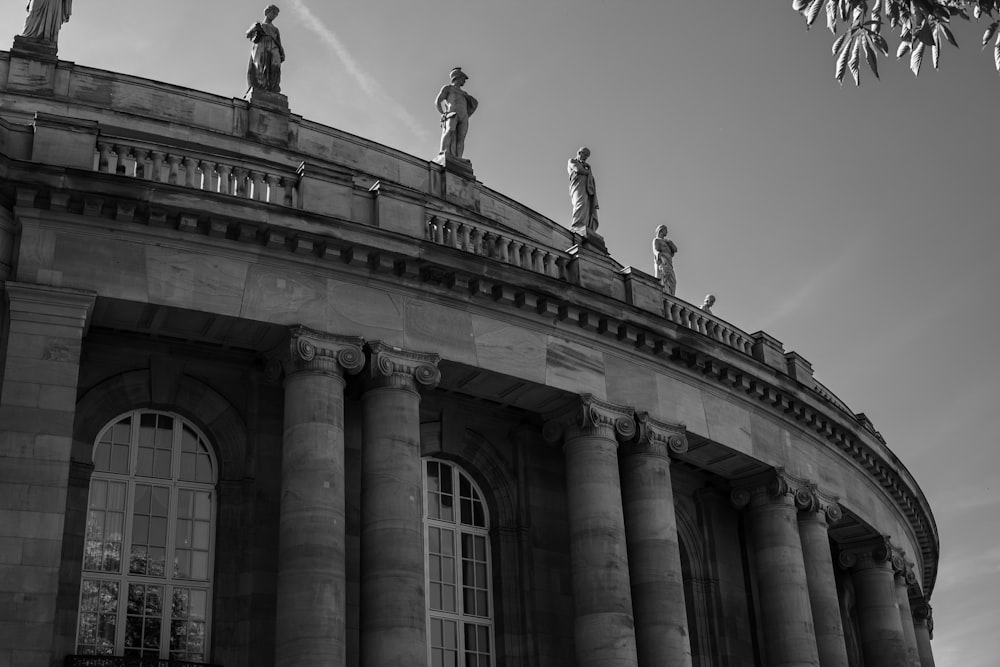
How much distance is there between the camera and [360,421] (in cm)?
2717

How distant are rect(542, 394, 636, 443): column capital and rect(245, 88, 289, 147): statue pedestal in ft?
38.1

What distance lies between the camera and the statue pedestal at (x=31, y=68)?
33.2 meters

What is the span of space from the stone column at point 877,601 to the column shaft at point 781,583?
590 centimetres

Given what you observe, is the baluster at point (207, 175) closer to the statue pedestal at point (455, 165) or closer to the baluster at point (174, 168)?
the baluster at point (174, 168)

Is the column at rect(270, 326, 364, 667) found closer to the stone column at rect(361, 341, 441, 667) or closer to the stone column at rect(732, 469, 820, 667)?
the stone column at rect(361, 341, 441, 667)

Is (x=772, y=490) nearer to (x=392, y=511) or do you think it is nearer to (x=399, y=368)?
(x=399, y=368)

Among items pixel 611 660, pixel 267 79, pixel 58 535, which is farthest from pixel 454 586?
pixel 267 79

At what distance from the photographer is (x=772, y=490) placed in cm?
3325

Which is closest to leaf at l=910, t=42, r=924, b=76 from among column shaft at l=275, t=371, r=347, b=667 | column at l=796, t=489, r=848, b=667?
column shaft at l=275, t=371, r=347, b=667

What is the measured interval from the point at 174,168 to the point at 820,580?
19.4 metres

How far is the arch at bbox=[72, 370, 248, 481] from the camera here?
25.1m

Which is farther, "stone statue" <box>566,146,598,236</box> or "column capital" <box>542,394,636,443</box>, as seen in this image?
"stone statue" <box>566,146,598,236</box>

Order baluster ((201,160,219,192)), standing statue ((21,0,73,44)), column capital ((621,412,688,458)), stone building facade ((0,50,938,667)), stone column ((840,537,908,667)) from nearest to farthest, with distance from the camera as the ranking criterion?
1. stone building facade ((0,50,938,667))
2. baluster ((201,160,219,192))
3. column capital ((621,412,688,458))
4. standing statue ((21,0,73,44))
5. stone column ((840,537,908,667))

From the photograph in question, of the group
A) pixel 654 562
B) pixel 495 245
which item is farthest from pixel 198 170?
pixel 654 562
